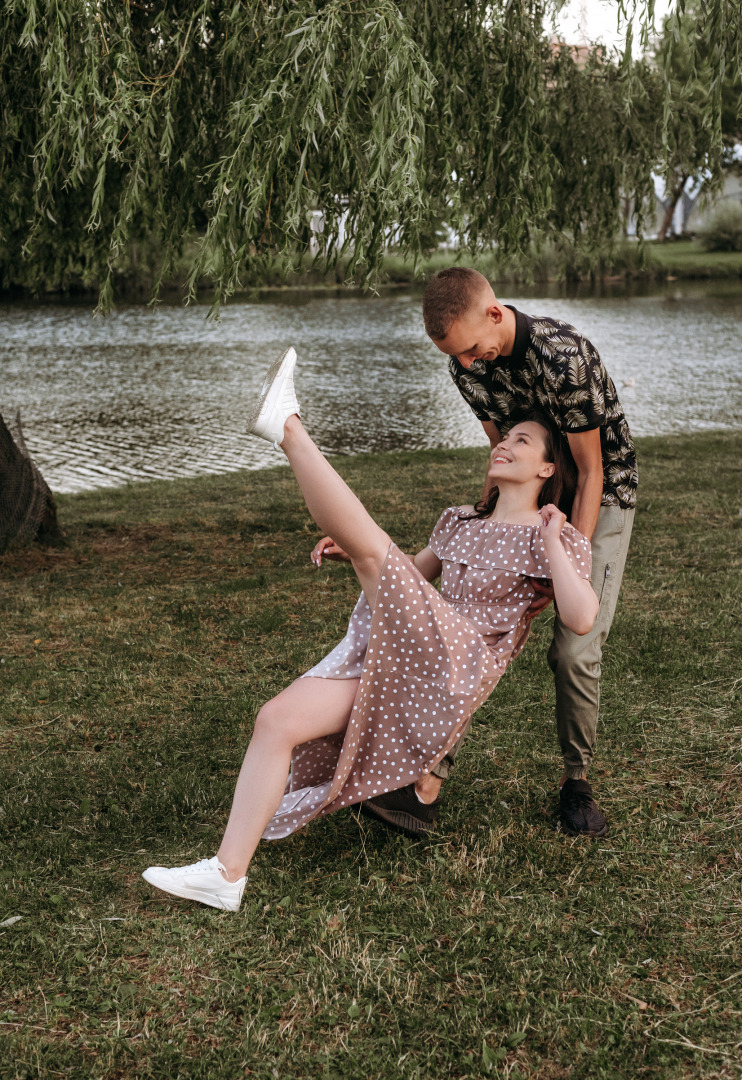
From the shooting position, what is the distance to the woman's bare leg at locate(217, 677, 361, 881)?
2.70 meters

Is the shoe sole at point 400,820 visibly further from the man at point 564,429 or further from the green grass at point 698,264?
the green grass at point 698,264

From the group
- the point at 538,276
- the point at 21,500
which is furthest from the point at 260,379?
the point at 538,276

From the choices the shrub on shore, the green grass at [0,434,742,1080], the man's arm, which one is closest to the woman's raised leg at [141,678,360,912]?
the green grass at [0,434,742,1080]

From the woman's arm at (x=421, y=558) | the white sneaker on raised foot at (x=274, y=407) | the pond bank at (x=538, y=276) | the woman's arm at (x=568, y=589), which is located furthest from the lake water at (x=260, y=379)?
the woman's arm at (x=568, y=589)

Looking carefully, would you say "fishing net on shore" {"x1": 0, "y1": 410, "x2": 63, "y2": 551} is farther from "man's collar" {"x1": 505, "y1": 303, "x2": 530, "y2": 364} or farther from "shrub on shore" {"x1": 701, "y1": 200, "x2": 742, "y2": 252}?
"shrub on shore" {"x1": 701, "y1": 200, "x2": 742, "y2": 252}

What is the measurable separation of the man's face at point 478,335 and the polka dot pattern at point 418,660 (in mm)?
513

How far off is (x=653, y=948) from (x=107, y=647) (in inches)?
131

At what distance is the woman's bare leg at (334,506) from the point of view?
2.63m

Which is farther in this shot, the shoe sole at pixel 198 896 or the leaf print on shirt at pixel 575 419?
the leaf print on shirt at pixel 575 419

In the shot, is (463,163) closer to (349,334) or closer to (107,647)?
(107,647)

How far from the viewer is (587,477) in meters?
3.06

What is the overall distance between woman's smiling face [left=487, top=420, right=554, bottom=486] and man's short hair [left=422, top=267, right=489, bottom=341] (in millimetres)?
397

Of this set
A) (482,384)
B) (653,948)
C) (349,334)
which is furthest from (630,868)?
(349,334)

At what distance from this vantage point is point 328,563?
6750 millimetres
